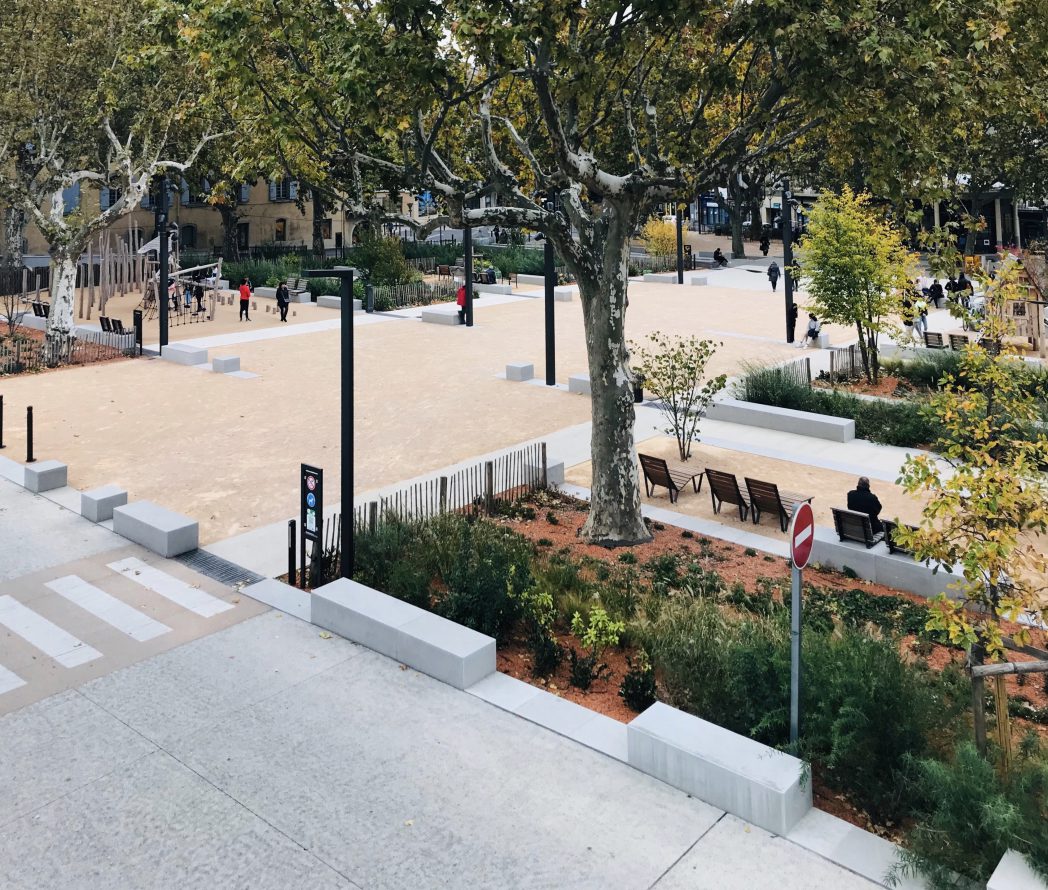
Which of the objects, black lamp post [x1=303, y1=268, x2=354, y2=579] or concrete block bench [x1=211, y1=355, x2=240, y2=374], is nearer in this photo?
black lamp post [x1=303, y1=268, x2=354, y2=579]

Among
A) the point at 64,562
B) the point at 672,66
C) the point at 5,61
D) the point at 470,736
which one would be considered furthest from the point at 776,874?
the point at 5,61

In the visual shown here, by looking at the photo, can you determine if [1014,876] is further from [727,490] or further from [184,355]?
[184,355]

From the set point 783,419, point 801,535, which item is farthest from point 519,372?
point 801,535

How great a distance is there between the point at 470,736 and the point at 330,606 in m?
2.72

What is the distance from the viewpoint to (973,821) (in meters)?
6.35

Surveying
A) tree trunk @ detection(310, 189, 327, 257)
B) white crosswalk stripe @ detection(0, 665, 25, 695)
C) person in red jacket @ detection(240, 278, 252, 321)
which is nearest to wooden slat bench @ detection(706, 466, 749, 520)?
white crosswalk stripe @ detection(0, 665, 25, 695)

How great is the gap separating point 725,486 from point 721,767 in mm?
7655

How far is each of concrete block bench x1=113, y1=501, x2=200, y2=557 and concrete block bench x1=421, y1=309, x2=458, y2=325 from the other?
823 inches

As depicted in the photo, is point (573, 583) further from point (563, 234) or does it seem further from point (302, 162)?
point (302, 162)

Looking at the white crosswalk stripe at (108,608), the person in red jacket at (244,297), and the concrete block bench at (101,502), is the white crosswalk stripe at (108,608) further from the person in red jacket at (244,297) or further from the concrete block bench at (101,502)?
the person in red jacket at (244,297)

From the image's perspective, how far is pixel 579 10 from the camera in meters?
12.2

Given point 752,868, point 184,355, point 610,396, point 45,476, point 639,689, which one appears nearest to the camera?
point 752,868

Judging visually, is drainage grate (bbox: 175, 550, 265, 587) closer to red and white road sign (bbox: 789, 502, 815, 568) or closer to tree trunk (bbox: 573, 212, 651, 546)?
tree trunk (bbox: 573, 212, 651, 546)

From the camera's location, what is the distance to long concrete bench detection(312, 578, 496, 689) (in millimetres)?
9375
